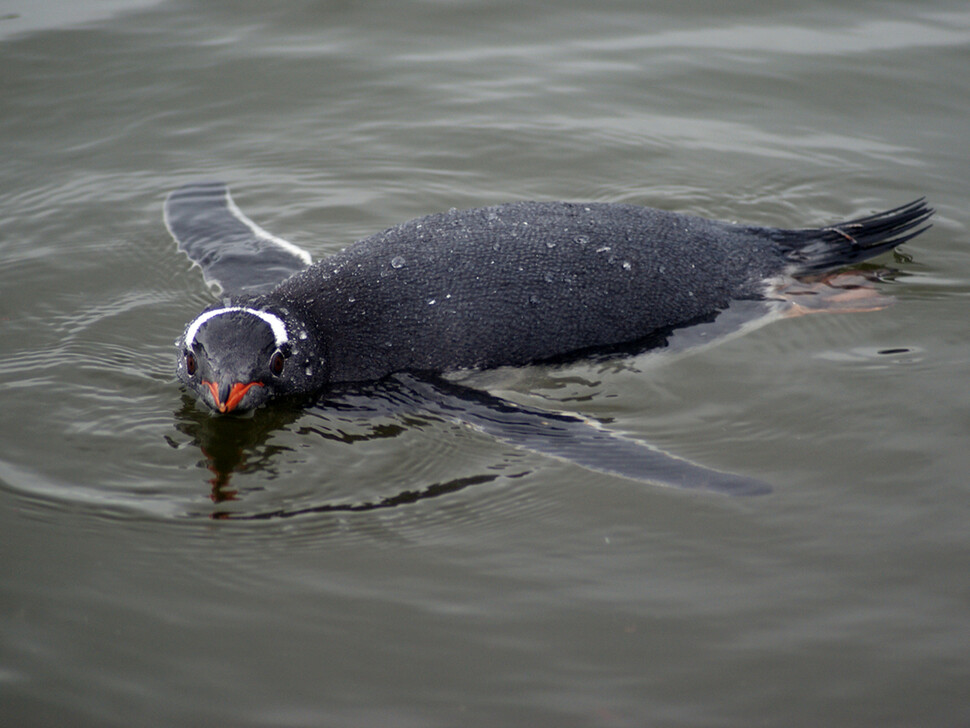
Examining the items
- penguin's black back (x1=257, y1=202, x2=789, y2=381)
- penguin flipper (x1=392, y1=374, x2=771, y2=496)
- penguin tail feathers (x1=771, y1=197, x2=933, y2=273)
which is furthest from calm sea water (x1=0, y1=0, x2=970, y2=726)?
penguin tail feathers (x1=771, y1=197, x2=933, y2=273)

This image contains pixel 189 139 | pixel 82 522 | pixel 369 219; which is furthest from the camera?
pixel 189 139

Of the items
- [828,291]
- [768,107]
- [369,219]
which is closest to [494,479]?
[828,291]

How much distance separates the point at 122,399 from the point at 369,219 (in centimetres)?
214

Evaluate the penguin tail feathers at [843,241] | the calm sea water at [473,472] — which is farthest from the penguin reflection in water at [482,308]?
the penguin tail feathers at [843,241]

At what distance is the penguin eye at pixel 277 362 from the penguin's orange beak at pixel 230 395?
0.52 feet

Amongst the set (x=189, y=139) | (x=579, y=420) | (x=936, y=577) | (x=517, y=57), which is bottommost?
(x=936, y=577)

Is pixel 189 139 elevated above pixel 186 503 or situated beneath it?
elevated above

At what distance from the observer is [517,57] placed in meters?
8.32

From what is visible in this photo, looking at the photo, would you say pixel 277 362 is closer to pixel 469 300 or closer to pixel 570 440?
pixel 469 300

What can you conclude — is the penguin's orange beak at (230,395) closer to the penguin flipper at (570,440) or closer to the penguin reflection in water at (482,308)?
the penguin reflection in water at (482,308)

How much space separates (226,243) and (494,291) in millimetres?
1860

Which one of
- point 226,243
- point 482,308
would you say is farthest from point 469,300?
point 226,243

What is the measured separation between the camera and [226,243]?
213 inches

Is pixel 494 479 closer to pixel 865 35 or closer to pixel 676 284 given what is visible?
pixel 676 284
